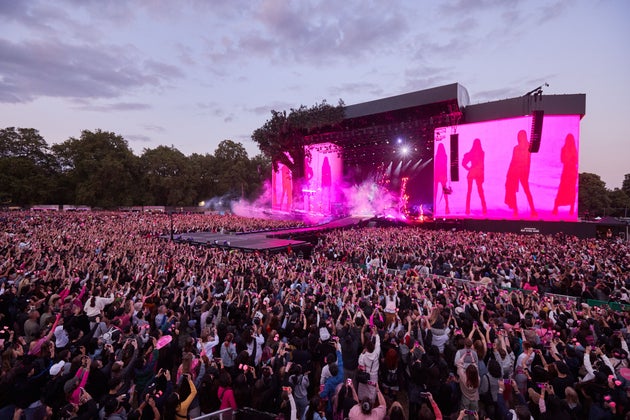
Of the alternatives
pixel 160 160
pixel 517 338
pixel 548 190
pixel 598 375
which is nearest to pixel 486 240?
pixel 548 190

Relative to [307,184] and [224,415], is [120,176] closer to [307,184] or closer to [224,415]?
[307,184]

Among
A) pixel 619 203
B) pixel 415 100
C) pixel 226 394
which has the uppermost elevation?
pixel 415 100

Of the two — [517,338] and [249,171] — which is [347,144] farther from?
[249,171]

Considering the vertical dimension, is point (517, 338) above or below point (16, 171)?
below

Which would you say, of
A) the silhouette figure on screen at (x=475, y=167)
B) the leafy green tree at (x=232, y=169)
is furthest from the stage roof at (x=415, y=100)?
the leafy green tree at (x=232, y=169)

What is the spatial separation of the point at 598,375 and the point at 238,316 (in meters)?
5.54

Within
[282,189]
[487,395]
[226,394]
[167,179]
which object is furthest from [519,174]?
[167,179]

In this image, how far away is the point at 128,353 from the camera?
444cm

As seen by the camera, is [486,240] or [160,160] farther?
[160,160]

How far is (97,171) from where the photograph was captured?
53.3m

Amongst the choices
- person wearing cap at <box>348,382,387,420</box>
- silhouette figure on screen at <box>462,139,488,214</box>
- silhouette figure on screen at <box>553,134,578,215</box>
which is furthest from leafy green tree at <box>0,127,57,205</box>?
silhouette figure on screen at <box>553,134,578,215</box>

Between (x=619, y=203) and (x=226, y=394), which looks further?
(x=619, y=203)

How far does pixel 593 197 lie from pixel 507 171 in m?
49.8

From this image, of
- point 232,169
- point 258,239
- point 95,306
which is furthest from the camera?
point 232,169
